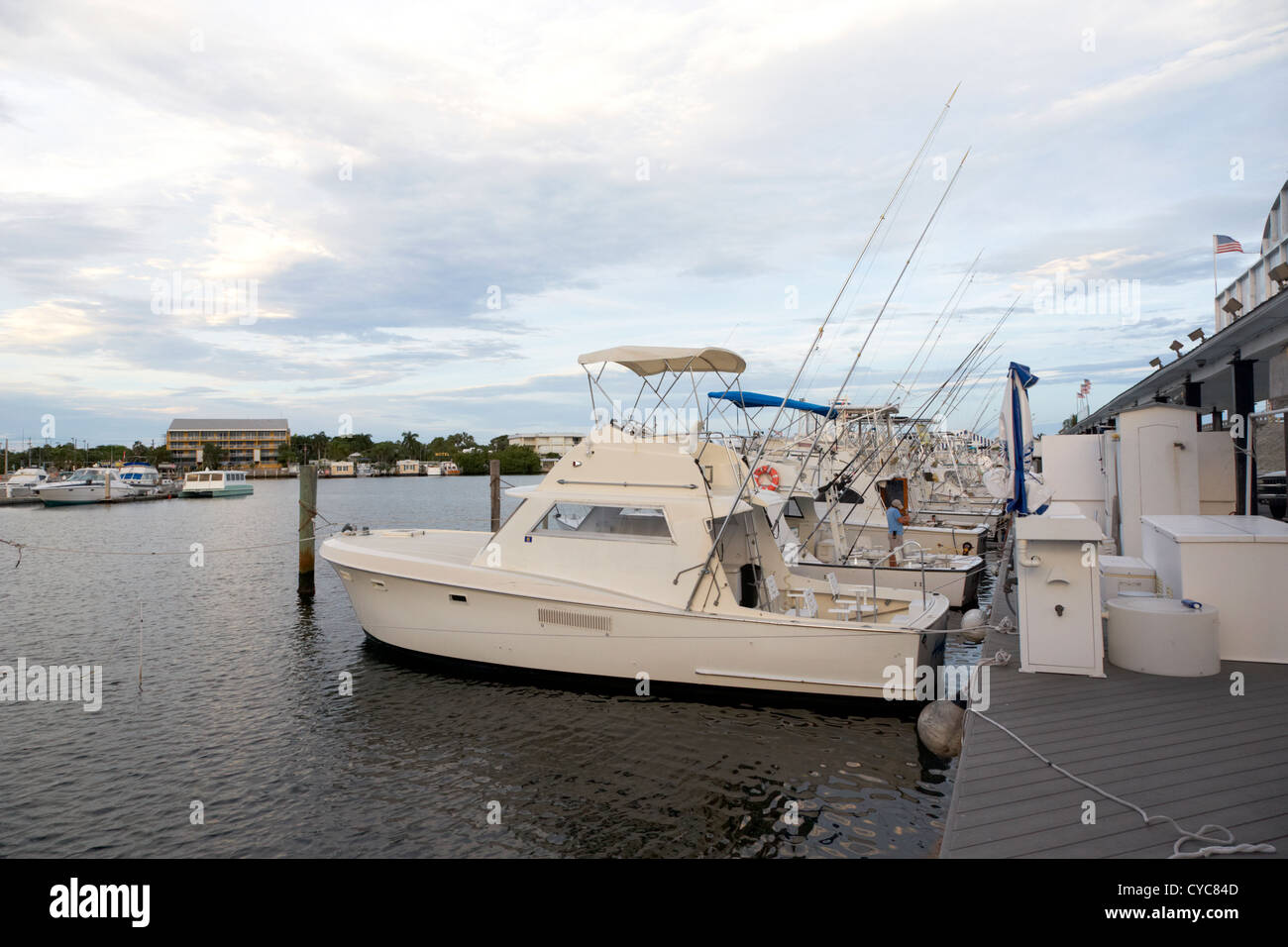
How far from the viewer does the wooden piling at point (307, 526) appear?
1695 cm

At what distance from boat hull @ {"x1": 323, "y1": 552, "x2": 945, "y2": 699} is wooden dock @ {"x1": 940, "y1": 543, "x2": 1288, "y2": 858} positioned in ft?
9.21

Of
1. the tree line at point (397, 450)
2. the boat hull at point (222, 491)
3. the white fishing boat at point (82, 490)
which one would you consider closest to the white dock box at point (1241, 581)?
the white fishing boat at point (82, 490)

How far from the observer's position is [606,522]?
10.5 meters

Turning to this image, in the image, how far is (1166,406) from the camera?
420 inches

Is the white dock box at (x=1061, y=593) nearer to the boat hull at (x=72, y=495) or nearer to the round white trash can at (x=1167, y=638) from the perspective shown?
the round white trash can at (x=1167, y=638)

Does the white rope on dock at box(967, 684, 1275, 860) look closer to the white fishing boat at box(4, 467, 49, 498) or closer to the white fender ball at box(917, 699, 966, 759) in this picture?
the white fender ball at box(917, 699, 966, 759)

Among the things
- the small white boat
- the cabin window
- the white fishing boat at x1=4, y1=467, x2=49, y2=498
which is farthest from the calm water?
the white fishing boat at x1=4, y1=467, x2=49, y2=498

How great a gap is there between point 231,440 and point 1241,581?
15949 centimetres

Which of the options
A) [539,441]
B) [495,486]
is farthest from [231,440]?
[495,486]

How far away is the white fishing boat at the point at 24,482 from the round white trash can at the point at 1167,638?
79.0 metres

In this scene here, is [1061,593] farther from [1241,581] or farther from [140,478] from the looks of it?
[140,478]

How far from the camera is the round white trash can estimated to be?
6172 millimetres
